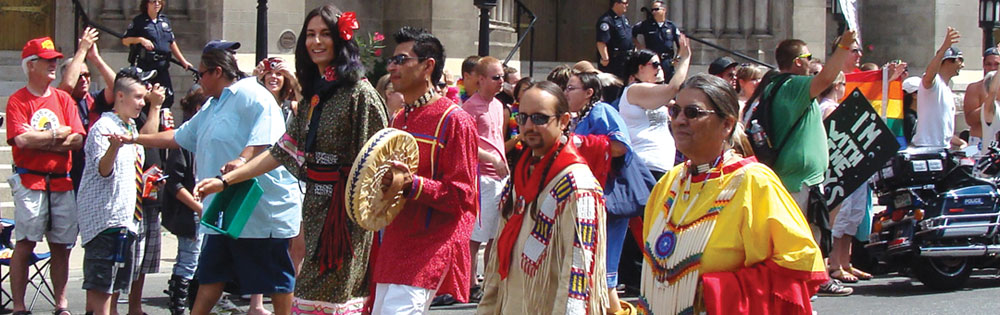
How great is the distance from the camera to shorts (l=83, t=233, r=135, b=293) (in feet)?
26.1

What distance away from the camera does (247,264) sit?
665 centimetres

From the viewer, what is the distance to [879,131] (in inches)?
332

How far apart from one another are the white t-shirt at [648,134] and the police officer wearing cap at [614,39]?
19.3 ft

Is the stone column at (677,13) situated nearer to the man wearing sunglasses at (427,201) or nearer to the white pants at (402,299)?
the man wearing sunglasses at (427,201)

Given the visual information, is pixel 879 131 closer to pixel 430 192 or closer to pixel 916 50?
pixel 430 192

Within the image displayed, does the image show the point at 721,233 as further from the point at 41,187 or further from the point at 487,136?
the point at 41,187

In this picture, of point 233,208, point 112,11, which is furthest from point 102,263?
point 112,11

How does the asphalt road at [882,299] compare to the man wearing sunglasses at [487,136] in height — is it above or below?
below

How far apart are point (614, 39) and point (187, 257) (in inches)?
306

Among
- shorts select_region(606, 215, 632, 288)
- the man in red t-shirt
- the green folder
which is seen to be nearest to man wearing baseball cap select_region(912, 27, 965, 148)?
shorts select_region(606, 215, 632, 288)

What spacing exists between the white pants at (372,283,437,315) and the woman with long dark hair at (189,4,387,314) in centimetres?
31

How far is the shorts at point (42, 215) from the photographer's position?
846cm

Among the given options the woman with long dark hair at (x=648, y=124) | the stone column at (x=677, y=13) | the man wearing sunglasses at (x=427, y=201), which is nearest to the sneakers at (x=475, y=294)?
the woman with long dark hair at (x=648, y=124)

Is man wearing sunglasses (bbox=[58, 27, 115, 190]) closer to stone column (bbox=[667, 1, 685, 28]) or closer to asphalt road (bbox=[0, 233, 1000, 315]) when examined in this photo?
asphalt road (bbox=[0, 233, 1000, 315])
